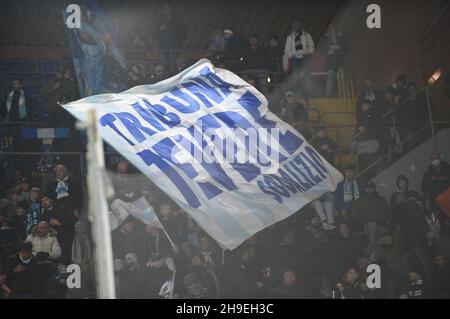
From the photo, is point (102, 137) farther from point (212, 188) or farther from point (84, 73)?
point (84, 73)

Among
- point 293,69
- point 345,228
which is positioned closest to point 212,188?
point 345,228

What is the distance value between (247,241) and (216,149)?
5.28ft

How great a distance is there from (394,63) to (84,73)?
216 inches

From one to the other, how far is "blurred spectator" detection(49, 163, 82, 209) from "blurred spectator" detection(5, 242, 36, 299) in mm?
1000

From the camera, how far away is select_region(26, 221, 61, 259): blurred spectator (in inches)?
625

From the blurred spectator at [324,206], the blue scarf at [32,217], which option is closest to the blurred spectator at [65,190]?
the blue scarf at [32,217]

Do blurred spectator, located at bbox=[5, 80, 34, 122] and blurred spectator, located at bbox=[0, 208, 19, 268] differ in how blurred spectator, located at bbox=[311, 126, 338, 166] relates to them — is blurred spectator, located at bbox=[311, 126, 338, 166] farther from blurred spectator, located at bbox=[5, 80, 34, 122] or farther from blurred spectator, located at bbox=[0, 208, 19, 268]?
blurred spectator, located at bbox=[0, 208, 19, 268]

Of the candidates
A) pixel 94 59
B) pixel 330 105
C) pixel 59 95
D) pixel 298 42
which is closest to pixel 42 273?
pixel 59 95

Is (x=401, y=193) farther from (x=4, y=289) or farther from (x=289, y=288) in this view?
(x=4, y=289)

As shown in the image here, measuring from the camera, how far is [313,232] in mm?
16297

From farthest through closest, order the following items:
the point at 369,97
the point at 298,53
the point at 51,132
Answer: the point at 298,53 → the point at 369,97 → the point at 51,132

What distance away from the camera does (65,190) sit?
16.6m

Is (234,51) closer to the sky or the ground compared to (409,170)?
closer to the sky
